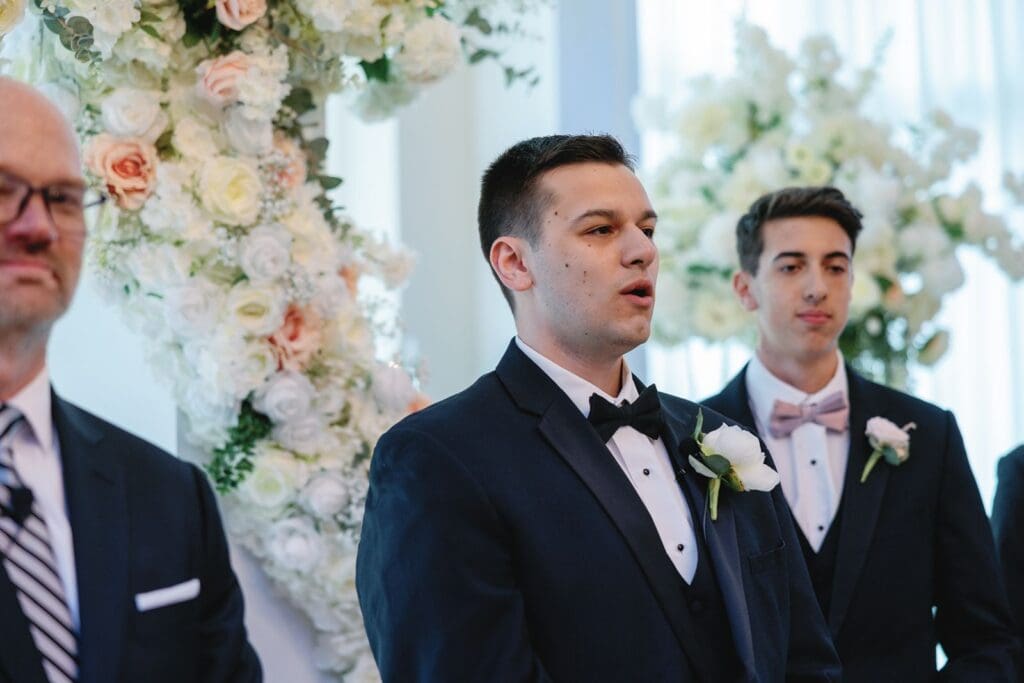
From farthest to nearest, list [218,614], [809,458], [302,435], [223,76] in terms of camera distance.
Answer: [809,458] → [302,435] → [223,76] → [218,614]

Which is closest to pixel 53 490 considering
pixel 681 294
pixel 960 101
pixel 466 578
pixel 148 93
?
pixel 466 578

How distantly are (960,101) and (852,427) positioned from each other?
2354mm

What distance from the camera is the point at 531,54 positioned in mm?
4473

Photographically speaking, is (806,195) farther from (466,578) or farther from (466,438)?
(466,578)

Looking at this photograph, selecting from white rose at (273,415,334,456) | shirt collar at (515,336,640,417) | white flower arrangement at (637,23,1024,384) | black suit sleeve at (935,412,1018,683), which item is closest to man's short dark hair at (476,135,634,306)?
shirt collar at (515,336,640,417)

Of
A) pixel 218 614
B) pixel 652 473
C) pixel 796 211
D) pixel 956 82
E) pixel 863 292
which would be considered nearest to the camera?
pixel 218 614

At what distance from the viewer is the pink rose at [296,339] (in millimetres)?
2744

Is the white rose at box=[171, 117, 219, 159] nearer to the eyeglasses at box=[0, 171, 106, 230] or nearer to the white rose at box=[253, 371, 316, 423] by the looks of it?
the white rose at box=[253, 371, 316, 423]

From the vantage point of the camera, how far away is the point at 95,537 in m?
1.87

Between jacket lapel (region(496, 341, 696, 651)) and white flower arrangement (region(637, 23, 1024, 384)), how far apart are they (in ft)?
4.96

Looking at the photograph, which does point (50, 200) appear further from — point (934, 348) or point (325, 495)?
point (934, 348)

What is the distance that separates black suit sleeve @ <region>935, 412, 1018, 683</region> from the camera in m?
2.80

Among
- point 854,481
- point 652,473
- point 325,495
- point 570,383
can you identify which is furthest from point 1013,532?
point 325,495

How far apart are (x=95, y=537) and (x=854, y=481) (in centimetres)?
170
